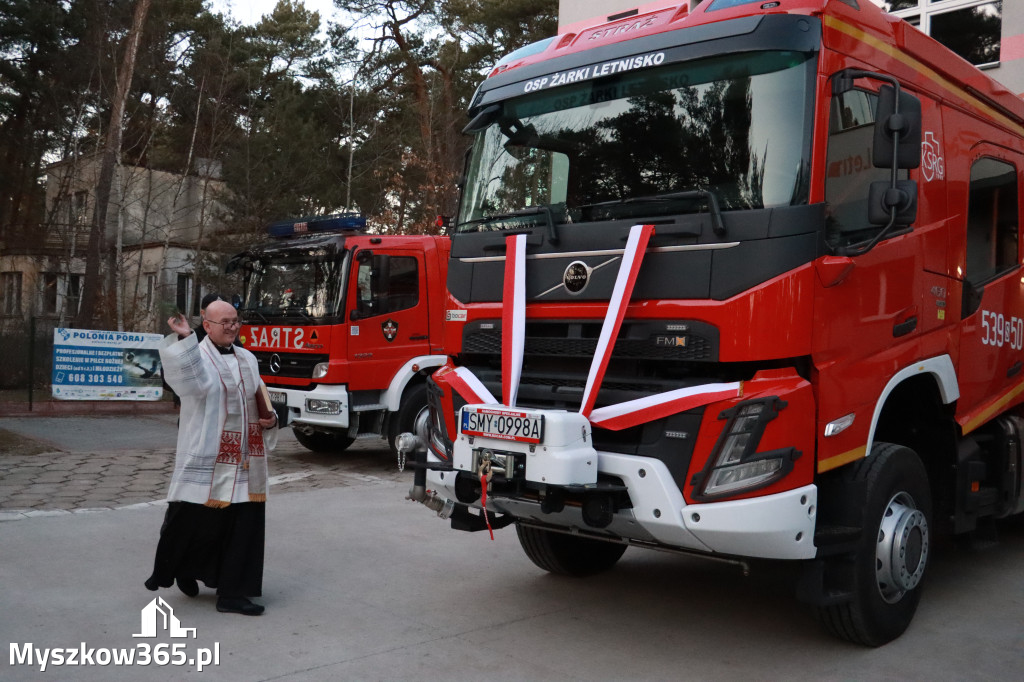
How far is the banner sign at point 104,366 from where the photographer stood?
51.1ft

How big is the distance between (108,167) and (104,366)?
709cm

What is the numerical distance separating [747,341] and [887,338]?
979 mm

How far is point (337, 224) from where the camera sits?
11211 millimetres

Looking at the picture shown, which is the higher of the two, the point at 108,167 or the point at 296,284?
the point at 108,167

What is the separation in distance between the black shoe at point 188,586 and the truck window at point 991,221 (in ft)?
15.8

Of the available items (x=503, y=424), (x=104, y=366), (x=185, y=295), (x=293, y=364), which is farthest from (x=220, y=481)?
(x=185, y=295)

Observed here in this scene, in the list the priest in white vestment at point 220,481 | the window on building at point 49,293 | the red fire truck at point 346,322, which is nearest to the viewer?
the priest in white vestment at point 220,481

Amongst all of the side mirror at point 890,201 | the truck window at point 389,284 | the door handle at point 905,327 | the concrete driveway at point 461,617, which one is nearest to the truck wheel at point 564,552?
the concrete driveway at point 461,617

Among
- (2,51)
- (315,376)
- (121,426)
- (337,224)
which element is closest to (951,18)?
(337,224)

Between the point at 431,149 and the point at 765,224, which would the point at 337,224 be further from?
the point at 431,149

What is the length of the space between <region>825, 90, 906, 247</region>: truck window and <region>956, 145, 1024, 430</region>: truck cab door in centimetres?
135

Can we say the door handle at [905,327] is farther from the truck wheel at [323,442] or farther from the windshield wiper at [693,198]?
the truck wheel at [323,442]

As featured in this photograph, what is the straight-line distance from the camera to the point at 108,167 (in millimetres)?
21172

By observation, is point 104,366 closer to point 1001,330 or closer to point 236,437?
point 236,437
